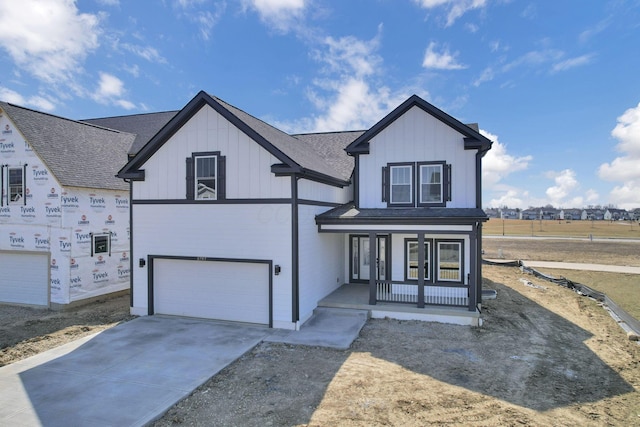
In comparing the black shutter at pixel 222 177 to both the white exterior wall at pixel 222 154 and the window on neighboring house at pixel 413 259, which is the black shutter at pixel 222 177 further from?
the window on neighboring house at pixel 413 259

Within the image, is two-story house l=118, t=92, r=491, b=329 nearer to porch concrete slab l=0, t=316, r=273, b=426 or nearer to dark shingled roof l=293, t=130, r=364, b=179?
porch concrete slab l=0, t=316, r=273, b=426

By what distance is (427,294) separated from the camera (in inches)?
533

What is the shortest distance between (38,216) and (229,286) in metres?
8.57

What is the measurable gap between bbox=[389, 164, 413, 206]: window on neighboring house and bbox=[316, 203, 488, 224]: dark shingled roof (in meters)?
0.47

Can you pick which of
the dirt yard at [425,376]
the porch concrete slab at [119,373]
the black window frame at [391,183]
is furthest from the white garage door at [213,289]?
the black window frame at [391,183]

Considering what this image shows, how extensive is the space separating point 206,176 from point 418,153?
25.7ft

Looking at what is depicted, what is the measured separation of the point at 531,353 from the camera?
947 cm

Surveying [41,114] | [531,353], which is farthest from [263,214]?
[41,114]

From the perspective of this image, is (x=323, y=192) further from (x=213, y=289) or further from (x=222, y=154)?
(x=213, y=289)

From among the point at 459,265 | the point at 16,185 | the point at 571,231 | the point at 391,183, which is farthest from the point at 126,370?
the point at 571,231

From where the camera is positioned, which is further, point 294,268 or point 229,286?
point 229,286

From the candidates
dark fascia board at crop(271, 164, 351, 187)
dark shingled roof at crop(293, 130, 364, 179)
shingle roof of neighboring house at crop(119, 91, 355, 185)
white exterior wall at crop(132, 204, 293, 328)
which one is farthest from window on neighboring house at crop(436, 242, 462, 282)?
white exterior wall at crop(132, 204, 293, 328)

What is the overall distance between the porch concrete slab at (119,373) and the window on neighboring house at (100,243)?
4.90 metres

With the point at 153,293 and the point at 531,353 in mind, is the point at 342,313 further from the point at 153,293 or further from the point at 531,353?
the point at 153,293
